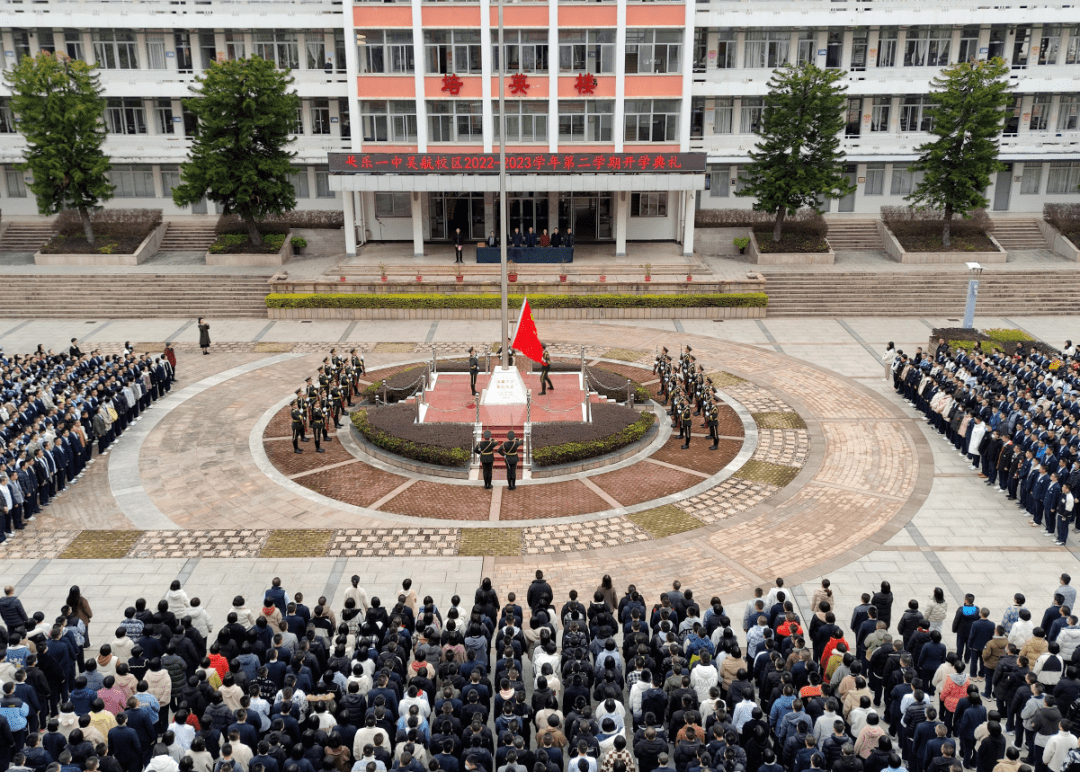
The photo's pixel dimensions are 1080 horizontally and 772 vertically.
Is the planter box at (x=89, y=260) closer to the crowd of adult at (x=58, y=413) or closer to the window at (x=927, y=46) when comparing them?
the crowd of adult at (x=58, y=413)

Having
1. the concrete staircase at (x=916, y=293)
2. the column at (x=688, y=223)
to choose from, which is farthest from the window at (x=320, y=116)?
the concrete staircase at (x=916, y=293)

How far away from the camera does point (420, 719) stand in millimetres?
10555

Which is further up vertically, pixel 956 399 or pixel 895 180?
pixel 895 180

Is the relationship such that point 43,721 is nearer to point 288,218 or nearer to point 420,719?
point 420,719

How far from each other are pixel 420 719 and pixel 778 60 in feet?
130

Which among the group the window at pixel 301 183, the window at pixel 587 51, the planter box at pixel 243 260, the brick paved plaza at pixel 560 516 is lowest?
the brick paved plaza at pixel 560 516

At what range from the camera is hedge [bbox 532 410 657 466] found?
20750 millimetres

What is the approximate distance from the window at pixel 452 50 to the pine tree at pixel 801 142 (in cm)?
1254

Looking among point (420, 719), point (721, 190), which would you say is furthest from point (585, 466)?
point (721, 190)

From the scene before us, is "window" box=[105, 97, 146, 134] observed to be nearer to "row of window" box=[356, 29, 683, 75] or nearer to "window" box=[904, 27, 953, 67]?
"row of window" box=[356, 29, 683, 75]

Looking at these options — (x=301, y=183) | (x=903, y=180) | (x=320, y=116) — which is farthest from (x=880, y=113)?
(x=301, y=183)

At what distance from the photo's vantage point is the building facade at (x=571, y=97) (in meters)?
38.1

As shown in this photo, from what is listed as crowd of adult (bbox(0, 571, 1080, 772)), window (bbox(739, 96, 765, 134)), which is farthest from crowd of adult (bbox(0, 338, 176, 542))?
window (bbox(739, 96, 765, 134))

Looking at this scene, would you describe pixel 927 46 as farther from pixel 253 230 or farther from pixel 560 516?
pixel 560 516
